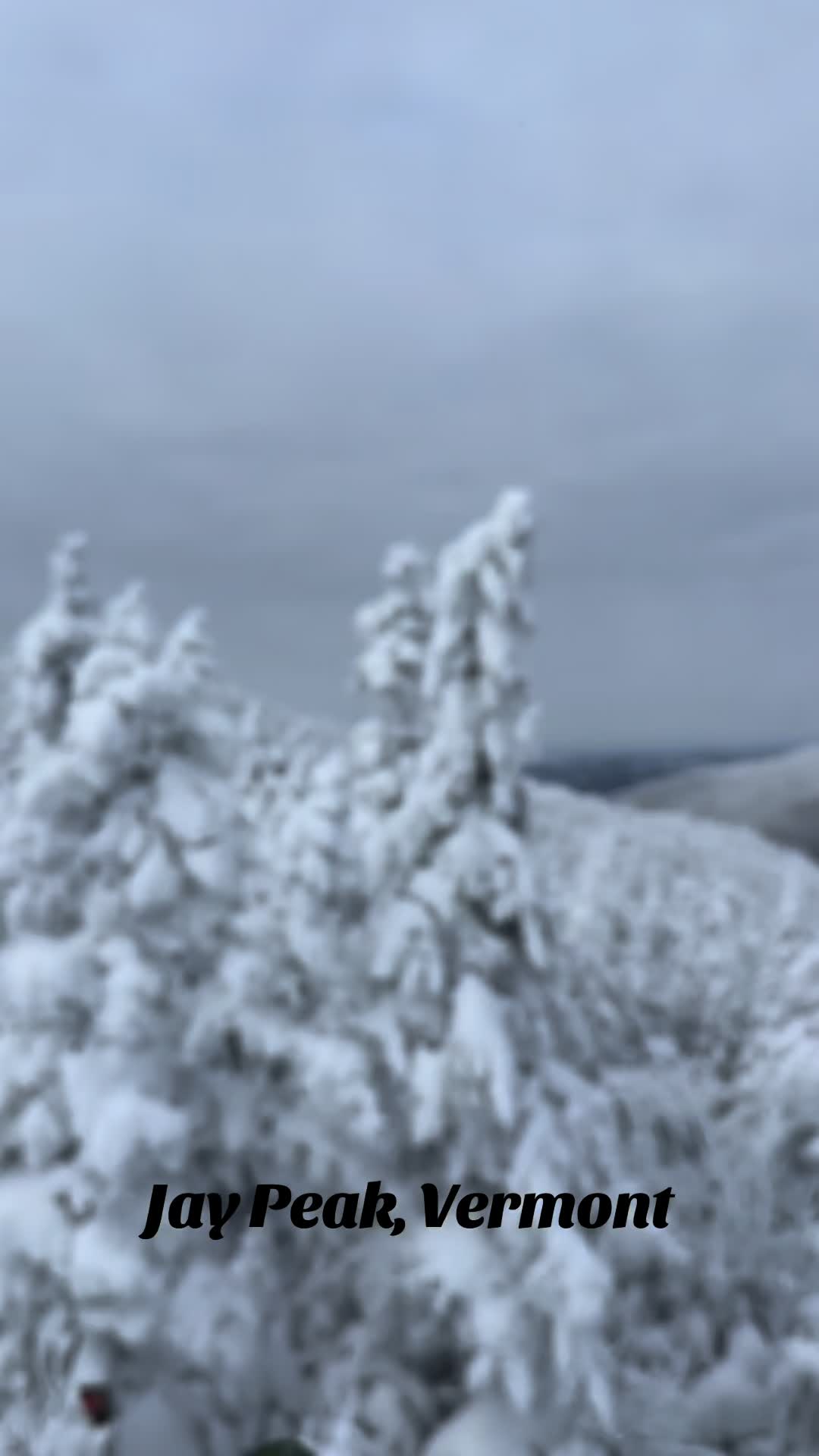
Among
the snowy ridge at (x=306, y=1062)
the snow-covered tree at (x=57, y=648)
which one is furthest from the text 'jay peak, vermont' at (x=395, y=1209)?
the snow-covered tree at (x=57, y=648)

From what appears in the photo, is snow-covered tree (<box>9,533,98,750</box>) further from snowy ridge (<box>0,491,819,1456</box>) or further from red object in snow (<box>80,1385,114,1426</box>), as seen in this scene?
red object in snow (<box>80,1385,114,1426</box>)

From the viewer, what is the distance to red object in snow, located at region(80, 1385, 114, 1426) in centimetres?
1185

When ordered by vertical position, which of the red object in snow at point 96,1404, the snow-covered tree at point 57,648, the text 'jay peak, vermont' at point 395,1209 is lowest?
the red object in snow at point 96,1404

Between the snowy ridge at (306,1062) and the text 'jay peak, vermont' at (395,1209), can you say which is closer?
the snowy ridge at (306,1062)

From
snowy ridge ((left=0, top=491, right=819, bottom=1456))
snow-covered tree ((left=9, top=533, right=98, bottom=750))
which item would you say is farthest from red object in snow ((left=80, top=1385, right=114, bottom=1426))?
snow-covered tree ((left=9, top=533, right=98, bottom=750))

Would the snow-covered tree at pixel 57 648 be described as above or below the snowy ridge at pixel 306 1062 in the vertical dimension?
above

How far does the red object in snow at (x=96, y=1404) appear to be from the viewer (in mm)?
11852

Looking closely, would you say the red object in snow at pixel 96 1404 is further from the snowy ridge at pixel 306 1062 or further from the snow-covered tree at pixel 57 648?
the snow-covered tree at pixel 57 648

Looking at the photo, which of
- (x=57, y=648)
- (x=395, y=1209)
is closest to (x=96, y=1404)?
(x=395, y=1209)

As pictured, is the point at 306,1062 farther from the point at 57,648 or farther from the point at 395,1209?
the point at 57,648

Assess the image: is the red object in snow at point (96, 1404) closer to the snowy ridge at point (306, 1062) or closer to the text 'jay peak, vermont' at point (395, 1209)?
the snowy ridge at point (306, 1062)

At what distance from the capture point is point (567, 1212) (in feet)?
40.1

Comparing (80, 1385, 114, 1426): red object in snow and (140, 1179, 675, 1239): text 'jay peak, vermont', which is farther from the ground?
(140, 1179, 675, 1239): text 'jay peak, vermont'

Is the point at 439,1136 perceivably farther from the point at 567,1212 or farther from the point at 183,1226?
the point at 183,1226
